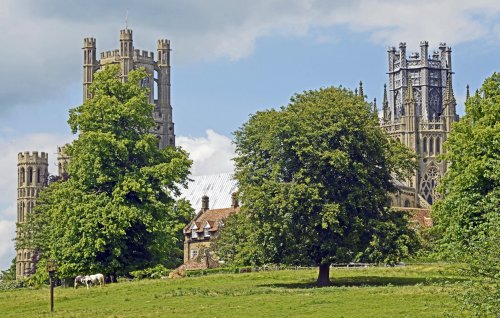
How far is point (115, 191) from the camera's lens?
6788 cm

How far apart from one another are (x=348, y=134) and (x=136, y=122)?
13815 mm

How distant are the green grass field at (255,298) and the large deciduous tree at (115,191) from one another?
143 inches

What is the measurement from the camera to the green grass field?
4831cm

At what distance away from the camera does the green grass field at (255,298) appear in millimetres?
48312

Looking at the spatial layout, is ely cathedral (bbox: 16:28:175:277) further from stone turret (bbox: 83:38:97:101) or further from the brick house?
the brick house

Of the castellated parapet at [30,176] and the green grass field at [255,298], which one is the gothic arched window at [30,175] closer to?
the castellated parapet at [30,176]

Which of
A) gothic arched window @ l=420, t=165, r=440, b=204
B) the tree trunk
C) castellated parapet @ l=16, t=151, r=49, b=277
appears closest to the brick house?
castellated parapet @ l=16, t=151, r=49, b=277

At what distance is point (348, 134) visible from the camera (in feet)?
208

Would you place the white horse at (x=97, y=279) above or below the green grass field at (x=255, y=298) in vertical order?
above

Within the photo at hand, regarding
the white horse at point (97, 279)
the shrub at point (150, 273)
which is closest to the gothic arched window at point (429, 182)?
the shrub at point (150, 273)

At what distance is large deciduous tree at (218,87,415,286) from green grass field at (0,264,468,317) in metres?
1.96

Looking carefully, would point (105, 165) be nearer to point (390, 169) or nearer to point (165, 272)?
point (165, 272)

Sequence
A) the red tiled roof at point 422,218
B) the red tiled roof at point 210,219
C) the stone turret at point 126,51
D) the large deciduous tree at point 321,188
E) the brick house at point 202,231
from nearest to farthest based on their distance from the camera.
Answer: the large deciduous tree at point 321,188
the red tiled roof at point 422,218
the brick house at point 202,231
the red tiled roof at point 210,219
the stone turret at point 126,51

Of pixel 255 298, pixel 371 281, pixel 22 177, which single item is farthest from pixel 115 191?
pixel 22 177
